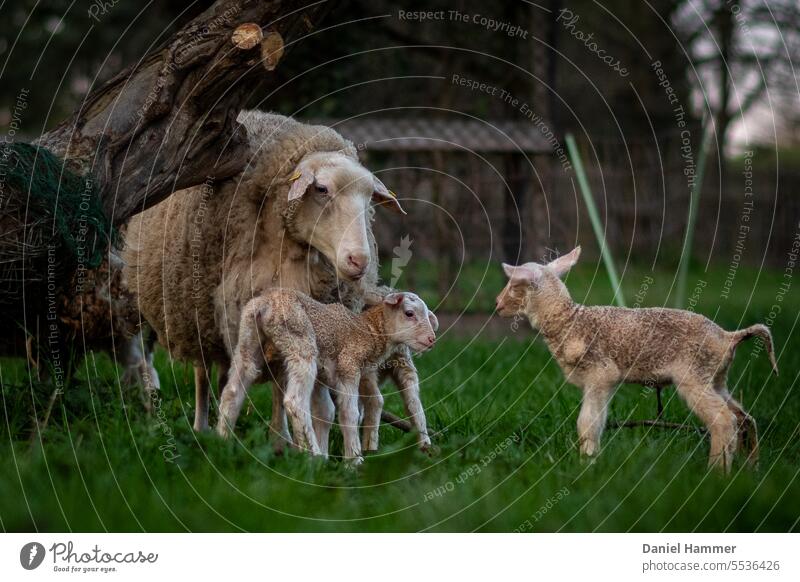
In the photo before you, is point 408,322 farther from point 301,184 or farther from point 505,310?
point 301,184

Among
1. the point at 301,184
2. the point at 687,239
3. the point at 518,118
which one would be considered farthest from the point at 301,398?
the point at 518,118

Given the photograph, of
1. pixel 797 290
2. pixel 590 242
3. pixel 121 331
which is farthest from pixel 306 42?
pixel 797 290

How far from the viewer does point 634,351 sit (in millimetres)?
5289

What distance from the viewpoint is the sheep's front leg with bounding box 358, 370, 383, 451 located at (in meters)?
5.79

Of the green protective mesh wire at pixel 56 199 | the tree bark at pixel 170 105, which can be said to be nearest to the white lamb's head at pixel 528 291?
the tree bark at pixel 170 105

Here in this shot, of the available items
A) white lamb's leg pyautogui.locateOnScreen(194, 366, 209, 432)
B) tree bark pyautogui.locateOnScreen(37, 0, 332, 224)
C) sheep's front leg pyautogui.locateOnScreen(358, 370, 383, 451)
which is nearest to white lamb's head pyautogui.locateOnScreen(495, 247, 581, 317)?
sheep's front leg pyautogui.locateOnScreen(358, 370, 383, 451)

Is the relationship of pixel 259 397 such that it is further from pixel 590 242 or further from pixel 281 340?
pixel 590 242

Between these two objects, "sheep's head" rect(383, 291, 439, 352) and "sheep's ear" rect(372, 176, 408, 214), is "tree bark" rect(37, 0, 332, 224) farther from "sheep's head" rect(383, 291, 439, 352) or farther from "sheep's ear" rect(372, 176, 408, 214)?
"sheep's head" rect(383, 291, 439, 352)

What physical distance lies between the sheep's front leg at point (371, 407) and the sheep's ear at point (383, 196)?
3.57 ft

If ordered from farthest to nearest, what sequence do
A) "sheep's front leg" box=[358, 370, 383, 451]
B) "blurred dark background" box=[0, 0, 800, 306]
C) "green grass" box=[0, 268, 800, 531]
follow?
1. "blurred dark background" box=[0, 0, 800, 306]
2. "sheep's front leg" box=[358, 370, 383, 451]
3. "green grass" box=[0, 268, 800, 531]

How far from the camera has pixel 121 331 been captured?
7566mm

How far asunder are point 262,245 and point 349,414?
1.41 meters

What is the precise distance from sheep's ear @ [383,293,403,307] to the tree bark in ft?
4.67

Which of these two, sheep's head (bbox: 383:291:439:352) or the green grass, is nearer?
the green grass
